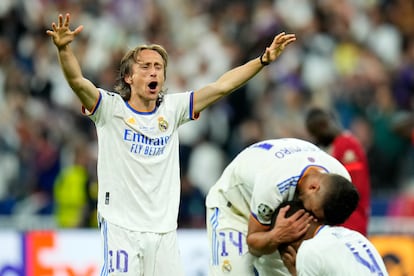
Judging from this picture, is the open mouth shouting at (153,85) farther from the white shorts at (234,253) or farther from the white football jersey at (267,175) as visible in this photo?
the white shorts at (234,253)

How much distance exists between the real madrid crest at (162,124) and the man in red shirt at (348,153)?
227cm

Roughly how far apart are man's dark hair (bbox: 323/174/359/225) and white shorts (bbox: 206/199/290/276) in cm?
105

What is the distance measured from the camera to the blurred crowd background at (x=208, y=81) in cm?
1454

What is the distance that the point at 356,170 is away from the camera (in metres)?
9.38

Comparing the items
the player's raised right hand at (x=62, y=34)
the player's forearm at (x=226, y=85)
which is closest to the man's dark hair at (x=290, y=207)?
the player's forearm at (x=226, y=85)

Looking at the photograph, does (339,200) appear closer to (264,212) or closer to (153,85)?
(264,212)

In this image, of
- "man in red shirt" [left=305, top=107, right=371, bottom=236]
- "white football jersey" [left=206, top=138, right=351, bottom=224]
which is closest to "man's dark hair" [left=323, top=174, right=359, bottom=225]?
"white football jersey" [left=206, top=138, right=351, bottom=224]

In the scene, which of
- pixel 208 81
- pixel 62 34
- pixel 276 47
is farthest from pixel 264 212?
pixel 208 81

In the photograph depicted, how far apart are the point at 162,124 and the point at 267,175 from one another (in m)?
0.80

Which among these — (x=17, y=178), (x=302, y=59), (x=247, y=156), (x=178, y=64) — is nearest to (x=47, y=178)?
(x=17, y=178)

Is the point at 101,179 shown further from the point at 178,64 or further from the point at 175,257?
the point at 178,64

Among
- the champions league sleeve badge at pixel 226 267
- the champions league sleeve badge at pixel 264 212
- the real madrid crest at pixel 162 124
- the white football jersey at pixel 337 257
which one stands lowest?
the champions league sleeve badge at pixel 226 267

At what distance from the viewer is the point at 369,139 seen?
570 inches

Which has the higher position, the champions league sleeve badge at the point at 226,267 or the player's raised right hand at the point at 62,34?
the player's raised right hand at the point at 62,34
